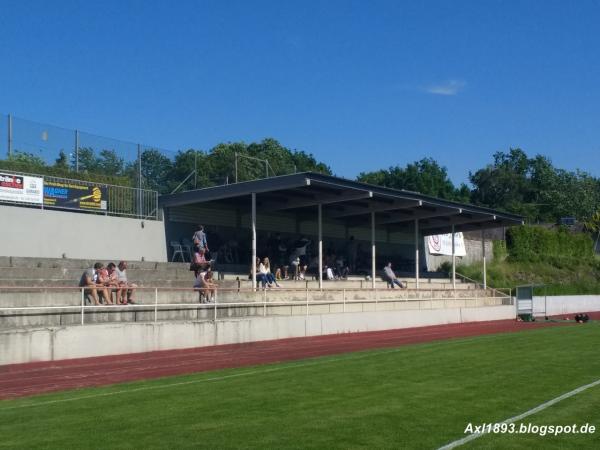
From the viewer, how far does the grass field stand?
332 inches

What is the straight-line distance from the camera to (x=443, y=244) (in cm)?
5075

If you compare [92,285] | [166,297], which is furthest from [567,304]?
[92,285]

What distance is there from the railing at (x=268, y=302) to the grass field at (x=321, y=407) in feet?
18.2

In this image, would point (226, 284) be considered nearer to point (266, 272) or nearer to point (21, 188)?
point (266, 272)

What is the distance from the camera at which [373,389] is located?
12156mm

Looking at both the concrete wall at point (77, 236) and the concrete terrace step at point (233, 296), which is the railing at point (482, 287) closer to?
the concrete terrace step at point (233, 296)

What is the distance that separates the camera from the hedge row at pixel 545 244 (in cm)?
5897

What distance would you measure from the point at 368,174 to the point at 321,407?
9270 centimetres

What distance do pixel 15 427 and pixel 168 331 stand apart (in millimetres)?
11906

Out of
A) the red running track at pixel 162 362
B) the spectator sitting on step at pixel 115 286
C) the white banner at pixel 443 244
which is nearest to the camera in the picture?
the red running track at pixel 162 362

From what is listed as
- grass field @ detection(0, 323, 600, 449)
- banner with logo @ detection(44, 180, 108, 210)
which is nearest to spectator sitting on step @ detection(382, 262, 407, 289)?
banner with logo @ detection(44, 180, 108, 210)

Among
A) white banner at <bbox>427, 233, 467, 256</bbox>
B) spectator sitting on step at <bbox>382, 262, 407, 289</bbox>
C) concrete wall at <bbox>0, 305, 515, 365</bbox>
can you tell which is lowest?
concrete wall at <bbox>0, 305, 515, 365</bbox>

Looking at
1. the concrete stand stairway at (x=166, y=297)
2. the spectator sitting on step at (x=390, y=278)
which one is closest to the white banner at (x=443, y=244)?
the spectator sitting on step at (x=390, y=278)

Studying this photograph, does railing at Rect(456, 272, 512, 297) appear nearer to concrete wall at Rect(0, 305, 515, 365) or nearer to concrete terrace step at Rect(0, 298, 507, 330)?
concrete terrace step at Rect(0, 298, 507, 330)
